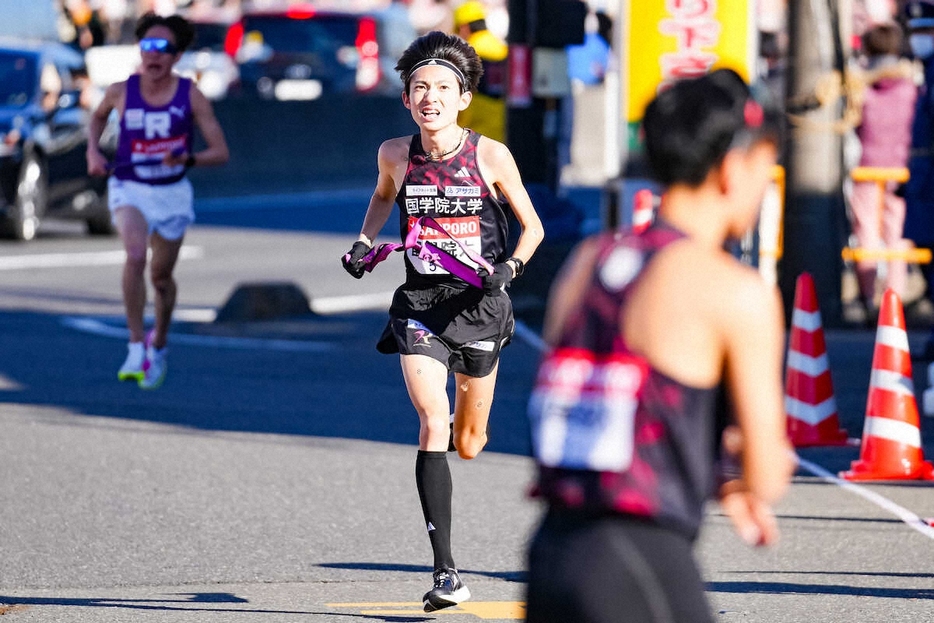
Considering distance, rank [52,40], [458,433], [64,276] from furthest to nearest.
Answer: [52,40] < [64,276] < [458,433]

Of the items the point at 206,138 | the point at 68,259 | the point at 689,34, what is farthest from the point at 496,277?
the point at 68,259

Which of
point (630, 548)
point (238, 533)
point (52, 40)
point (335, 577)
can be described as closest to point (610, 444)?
point (630, 548)

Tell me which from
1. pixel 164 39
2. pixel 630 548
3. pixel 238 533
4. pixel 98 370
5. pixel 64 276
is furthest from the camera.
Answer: pixel 64 276

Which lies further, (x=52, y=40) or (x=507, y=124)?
(x=52, y=40)

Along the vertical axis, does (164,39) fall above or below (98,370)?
above

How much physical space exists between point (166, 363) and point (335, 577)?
5.54 metres

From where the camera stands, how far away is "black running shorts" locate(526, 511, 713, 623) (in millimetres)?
3143

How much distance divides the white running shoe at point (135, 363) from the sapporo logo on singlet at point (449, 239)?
4.84 meters

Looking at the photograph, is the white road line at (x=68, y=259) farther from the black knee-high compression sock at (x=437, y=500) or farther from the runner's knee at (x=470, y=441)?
the black knee-high compression sock at (x=437, y=500)

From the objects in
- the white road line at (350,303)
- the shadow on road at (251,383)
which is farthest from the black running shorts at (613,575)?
the white road line at (350,303)

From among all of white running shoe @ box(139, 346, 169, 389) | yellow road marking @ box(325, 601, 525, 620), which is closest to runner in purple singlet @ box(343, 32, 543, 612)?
yellow road marking @ box(325, 601, 525, 620)

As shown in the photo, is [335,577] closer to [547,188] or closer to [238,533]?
[238,533]

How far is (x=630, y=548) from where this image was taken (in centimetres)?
317

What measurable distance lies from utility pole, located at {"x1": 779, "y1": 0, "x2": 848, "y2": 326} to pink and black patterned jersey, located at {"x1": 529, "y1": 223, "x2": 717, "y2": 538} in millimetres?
10206
